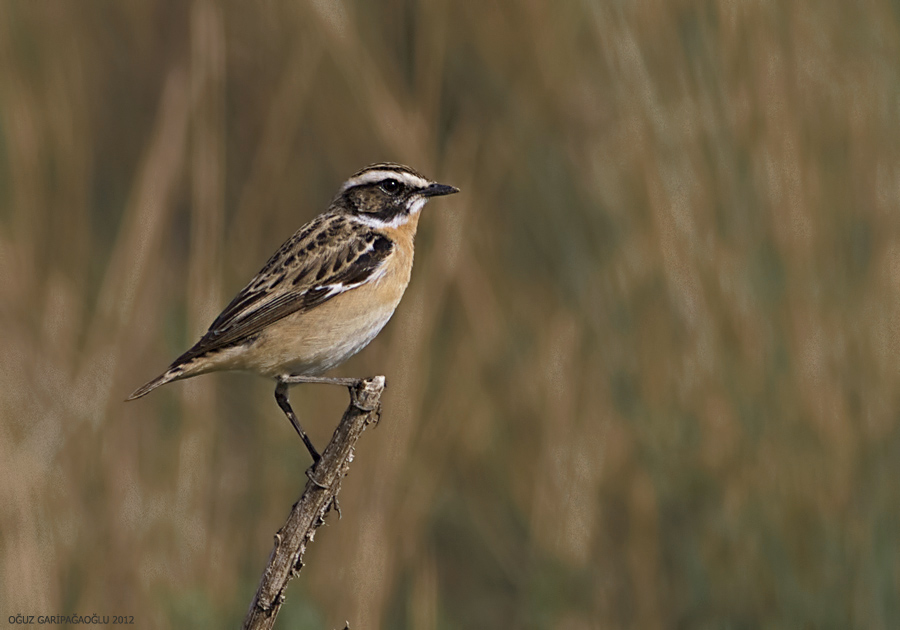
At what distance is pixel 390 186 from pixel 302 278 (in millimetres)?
695

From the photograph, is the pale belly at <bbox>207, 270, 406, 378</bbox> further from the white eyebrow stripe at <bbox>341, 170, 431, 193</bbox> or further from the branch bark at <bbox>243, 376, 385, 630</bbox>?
the branch bark at <bbox>243, 376, 385, 630</bbox>

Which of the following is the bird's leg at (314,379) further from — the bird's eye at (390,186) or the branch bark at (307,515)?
the bird's eye at (390,186)

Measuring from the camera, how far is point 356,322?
4.75 m

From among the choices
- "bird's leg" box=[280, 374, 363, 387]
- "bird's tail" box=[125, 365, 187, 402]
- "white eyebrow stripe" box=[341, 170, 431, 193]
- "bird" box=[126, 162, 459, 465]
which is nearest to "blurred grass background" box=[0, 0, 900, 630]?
"white eyebrow stripe" box=[341, 170, 431, 193]

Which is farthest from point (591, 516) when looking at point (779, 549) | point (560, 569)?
point (779, 549)

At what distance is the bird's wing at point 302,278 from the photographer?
470cm

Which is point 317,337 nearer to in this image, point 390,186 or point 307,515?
point 390,186

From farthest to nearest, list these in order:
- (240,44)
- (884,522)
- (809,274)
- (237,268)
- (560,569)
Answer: (240,44), (237,268), (560,569), (809,274), (884,522)

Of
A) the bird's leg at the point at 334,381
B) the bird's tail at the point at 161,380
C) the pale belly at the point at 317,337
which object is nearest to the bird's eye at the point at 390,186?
the pale belly at the point at 317,337

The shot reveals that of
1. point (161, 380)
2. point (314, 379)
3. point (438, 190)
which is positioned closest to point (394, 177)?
point (438, 190)

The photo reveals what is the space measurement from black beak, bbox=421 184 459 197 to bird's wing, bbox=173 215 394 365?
332 mm

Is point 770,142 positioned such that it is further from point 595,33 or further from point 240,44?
point 240,44

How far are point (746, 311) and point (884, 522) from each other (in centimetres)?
106

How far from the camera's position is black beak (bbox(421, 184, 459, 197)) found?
5164 mm
